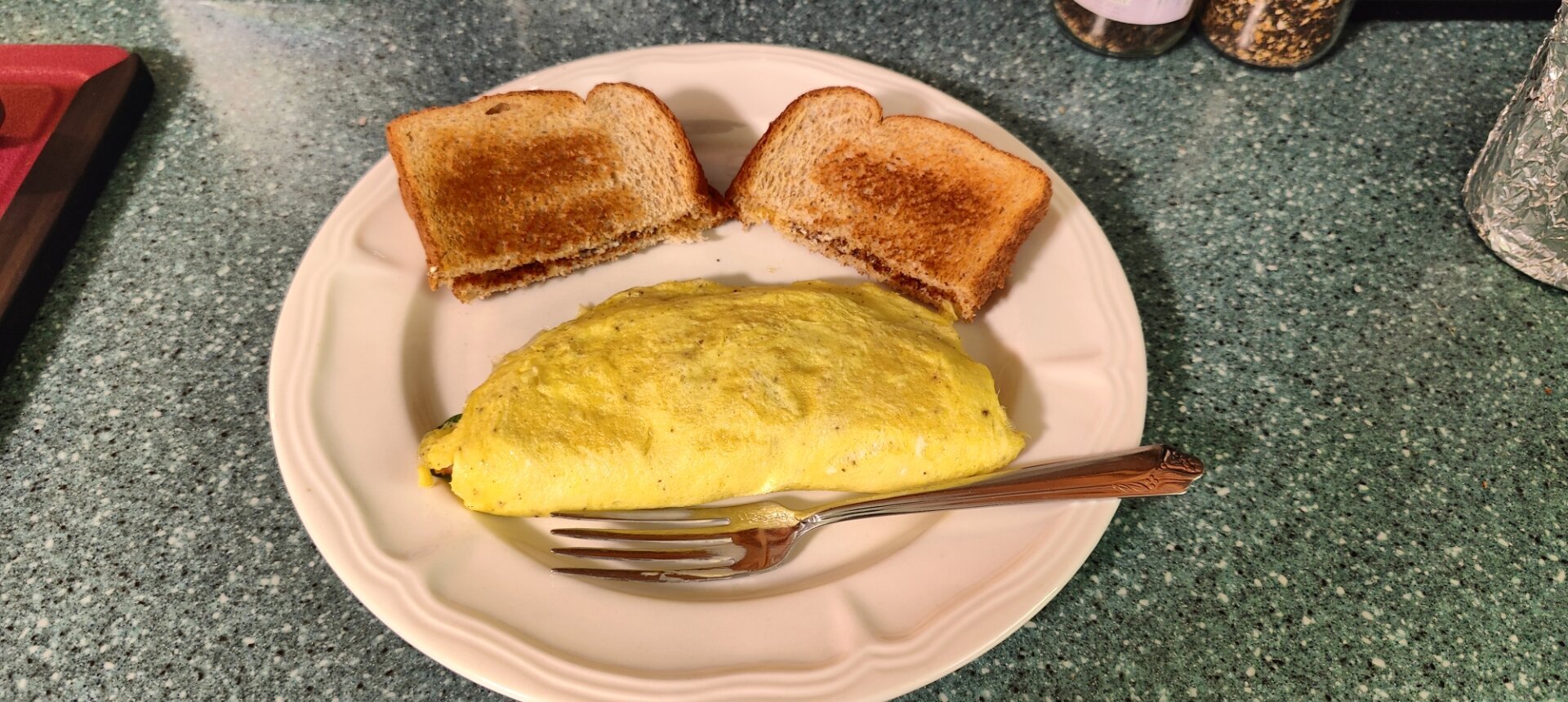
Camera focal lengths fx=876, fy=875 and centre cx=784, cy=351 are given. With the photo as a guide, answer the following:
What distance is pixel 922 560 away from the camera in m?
1.18

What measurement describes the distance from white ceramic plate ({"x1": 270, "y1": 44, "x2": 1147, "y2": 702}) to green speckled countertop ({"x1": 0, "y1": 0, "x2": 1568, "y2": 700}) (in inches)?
5.2

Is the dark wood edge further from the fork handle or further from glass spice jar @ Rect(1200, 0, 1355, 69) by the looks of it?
glass spice jar @ Rect(1200, 0, 1355, 69)

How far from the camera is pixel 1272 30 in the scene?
1.83 metres

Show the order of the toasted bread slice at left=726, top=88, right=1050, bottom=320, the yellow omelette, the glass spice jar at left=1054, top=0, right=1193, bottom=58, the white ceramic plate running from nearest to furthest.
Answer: the white ceramic plate → the yellow omelette → the toasted bread slice at left=726, top=88, right=1050, bottom=320 → the glass spice jar at left=1054, top=0, right=1193, bottom=58

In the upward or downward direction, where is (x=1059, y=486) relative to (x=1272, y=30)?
downward

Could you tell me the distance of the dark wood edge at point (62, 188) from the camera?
4.70 feet

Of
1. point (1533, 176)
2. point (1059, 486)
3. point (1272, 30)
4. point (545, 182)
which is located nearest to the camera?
point (1059, 486)

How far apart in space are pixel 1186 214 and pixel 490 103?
1304 mm

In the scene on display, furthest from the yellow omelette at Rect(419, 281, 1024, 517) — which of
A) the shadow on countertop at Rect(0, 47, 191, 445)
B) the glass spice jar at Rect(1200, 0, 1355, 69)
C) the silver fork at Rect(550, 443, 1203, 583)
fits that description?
the glass spice jar at Rect(1200, 0, 1355, 69)

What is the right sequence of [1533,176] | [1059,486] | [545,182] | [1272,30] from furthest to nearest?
[1272,30], [545,182], [1533,176], [1059,486]

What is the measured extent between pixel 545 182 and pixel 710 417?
602 mm

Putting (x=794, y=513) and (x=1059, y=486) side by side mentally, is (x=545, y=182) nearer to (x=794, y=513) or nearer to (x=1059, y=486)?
(x=794, y=513)

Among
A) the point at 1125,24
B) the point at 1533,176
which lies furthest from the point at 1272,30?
the point at 1533,176

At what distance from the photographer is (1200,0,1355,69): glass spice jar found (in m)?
1.77
